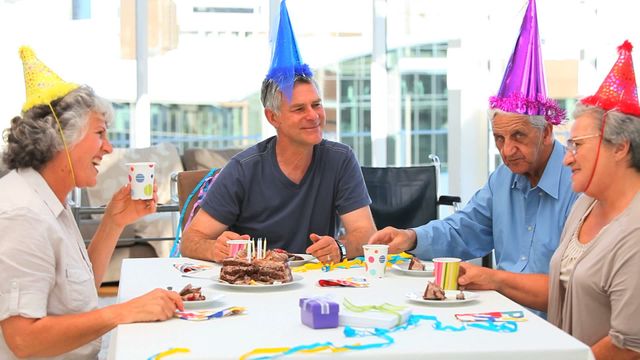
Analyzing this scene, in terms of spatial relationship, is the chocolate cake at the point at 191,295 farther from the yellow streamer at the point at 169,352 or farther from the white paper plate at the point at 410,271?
the white paper plate at the point at 410,271

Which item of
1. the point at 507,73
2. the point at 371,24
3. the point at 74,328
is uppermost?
the point at 371,24

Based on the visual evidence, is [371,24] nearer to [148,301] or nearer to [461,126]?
[461,126]

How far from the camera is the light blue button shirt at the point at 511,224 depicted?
2812mm

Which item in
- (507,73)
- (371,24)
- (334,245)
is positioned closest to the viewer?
(334,245)

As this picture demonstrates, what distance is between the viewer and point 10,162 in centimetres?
216

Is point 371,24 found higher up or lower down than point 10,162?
higher up

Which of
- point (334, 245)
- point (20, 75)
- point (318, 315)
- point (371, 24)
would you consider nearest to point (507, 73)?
point (334, 245)

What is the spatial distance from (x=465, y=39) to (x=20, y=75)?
3418 millimetres

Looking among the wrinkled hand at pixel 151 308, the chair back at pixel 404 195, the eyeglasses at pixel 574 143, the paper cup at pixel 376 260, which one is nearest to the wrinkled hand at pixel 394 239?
the paper cup at pixel 376 260

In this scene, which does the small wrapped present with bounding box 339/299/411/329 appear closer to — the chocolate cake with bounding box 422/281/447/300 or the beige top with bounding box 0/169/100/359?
the chocolate cake with bounding box 422/281/447/300

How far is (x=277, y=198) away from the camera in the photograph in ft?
10.4

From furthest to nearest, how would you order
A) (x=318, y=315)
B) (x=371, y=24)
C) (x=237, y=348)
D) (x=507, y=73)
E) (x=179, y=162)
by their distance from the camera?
1. (x=371, y=24)
2. (x=179, y=162)
3. (x=507, y=73)
4. (x=318, y=315)
5. (x=237, y=348)

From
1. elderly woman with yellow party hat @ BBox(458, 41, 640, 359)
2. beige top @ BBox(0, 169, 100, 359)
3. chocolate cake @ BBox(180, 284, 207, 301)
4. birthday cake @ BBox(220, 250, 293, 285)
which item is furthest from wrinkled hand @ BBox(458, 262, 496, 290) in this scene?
beige top @ BBox(0, 169, 100, 359)

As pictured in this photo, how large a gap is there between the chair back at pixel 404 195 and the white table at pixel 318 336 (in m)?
2.49
